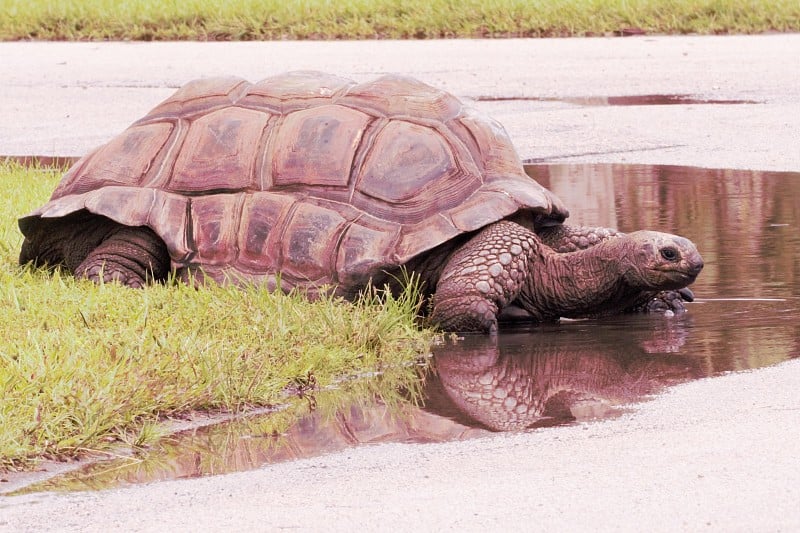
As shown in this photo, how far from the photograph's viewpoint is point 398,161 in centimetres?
630

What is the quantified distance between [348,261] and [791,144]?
213 inches

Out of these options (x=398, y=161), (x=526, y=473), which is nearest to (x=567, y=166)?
(x=398, y=161)

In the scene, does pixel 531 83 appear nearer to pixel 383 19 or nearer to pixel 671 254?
pixel 383 19

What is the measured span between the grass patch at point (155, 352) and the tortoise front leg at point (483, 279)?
153mm

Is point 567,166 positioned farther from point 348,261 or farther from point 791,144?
point 348,261

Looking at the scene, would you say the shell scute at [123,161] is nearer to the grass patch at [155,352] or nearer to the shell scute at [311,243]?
the grass patch at [155,352]

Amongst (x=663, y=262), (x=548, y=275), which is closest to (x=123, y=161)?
(x=548, y=275)

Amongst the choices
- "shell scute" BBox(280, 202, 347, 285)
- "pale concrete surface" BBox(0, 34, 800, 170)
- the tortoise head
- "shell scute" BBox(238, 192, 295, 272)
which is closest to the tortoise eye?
the tortoise head

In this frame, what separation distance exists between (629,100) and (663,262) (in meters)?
7.55

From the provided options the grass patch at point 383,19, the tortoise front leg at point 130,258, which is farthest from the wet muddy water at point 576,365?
the grass patch at point 383,19

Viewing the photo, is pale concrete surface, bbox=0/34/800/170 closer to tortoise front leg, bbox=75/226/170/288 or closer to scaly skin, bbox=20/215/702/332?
scaly skin, bbox=20/215/702/332

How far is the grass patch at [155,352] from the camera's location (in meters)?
4.36

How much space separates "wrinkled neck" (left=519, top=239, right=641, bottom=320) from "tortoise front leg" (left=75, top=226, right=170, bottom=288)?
1.69 metres

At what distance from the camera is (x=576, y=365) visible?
5359mm
